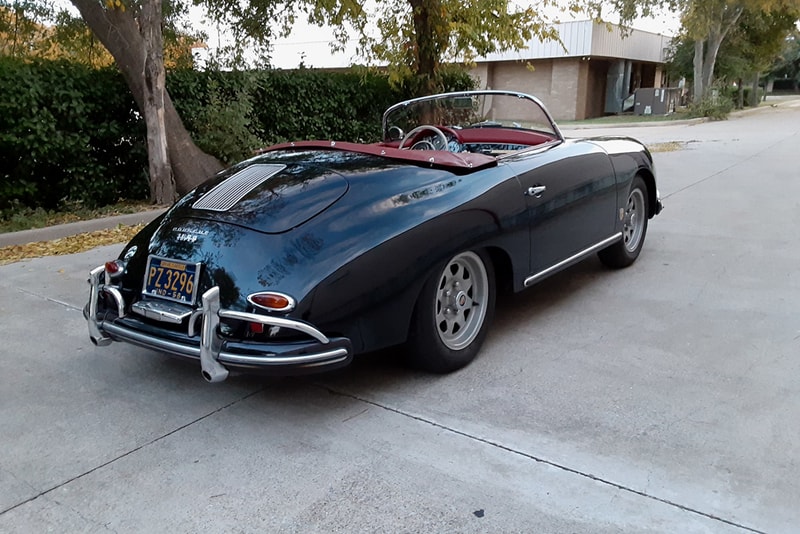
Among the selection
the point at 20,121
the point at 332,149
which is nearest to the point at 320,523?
the point at 332,149

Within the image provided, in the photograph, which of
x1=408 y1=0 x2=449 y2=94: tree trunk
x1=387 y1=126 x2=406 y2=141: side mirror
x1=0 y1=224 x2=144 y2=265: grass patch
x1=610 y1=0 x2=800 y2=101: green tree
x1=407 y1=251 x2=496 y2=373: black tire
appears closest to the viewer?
x1=407 y1=251 x2=496 y2=373: black tire

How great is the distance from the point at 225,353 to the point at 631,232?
4.12 meters

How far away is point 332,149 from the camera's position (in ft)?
13.8

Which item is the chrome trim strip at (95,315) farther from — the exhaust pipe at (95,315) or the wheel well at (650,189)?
the wheel well at (650,189)

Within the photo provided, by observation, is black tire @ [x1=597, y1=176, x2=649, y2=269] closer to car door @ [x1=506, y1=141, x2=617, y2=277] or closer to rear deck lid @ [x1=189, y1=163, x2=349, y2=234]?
car door @ [x1=506, y1=141, x2=617, y2=277]

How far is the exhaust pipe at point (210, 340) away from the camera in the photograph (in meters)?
3.03

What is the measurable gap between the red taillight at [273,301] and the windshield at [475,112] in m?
2.77

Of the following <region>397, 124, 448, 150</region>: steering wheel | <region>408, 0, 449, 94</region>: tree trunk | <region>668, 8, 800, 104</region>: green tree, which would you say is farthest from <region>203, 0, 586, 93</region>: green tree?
<region>668, 8, 800, 104</region>: green tree

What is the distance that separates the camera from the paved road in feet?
8.58

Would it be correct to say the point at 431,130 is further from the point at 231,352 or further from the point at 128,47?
the point at 128,47

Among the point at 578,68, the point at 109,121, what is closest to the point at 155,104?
the point at 109,121

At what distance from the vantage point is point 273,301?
10.0 ft

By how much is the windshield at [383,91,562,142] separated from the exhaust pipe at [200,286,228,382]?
2.87 meters

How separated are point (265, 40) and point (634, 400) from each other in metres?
10.5
